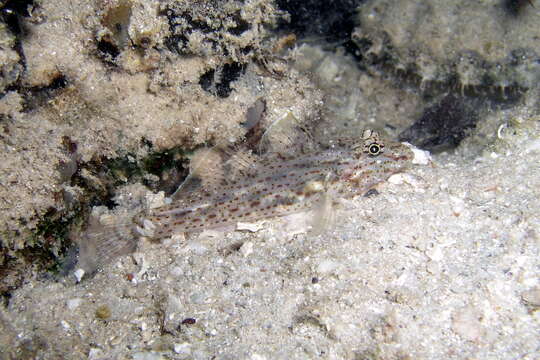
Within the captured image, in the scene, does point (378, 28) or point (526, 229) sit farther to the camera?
point (378, 28)

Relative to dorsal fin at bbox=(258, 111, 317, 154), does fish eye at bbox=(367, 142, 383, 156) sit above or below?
above

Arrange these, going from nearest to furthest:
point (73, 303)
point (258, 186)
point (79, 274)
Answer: point (73, 303) → point (79, 274) → point (258, 186)

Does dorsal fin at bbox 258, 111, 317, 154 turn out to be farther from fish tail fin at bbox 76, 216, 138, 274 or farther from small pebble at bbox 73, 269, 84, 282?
small pebble at bbox 73, 269, 84, 282

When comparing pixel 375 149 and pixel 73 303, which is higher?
pixel 375 149

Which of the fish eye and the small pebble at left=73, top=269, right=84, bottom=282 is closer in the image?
the small pebble at left=73, top=269, right=84, bottom=282

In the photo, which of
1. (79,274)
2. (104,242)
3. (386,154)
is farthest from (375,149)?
(79,274)

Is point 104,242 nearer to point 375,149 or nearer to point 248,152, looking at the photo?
point 248,152

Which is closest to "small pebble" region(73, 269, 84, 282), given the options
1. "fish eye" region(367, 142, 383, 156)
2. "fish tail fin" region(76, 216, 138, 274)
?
"fish tail fin" region(76, 216, 138, 274)

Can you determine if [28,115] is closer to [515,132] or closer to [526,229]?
[526,229]

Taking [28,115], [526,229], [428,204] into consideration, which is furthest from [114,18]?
[526,229]
